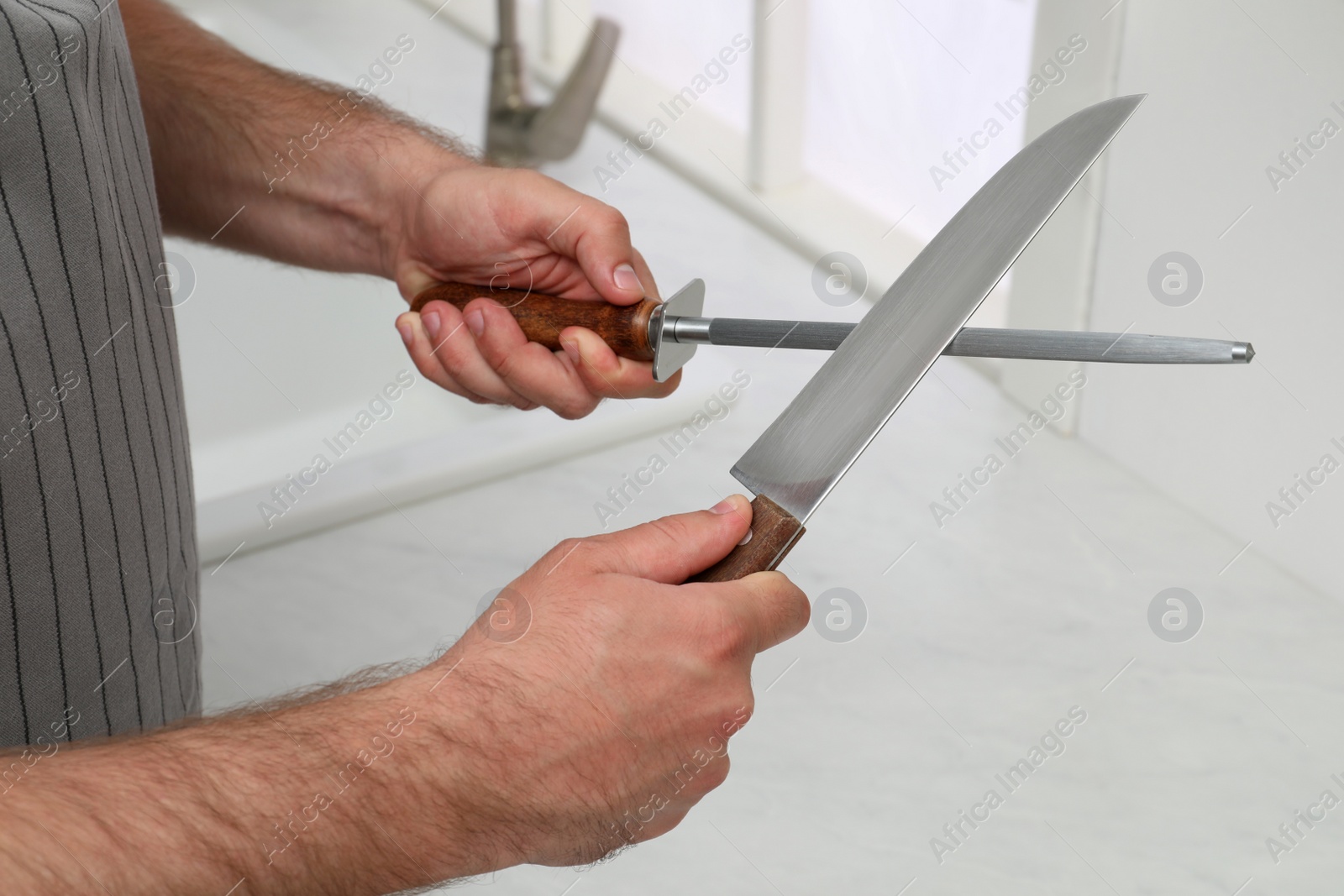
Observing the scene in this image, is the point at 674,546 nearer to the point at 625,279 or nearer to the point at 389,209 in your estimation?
the point at 625,279

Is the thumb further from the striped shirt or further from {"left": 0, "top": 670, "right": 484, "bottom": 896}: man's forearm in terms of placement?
the striped shirt

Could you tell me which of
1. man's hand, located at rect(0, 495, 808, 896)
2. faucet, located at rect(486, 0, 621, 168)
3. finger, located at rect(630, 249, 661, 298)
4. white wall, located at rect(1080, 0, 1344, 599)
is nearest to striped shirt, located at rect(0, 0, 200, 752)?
man's hand, located at rect(0, 495, 808, 896)

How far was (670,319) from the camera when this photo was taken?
544mm

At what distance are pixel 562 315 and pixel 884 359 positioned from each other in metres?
0.18

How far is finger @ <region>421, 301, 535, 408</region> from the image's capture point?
0.59m

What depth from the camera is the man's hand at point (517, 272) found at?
574mm

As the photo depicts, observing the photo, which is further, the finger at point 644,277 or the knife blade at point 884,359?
the finger at point 644,277

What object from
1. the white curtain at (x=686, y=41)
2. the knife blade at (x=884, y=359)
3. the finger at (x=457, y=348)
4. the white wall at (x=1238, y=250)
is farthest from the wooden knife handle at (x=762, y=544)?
the white curtain at (x=686, y=41)

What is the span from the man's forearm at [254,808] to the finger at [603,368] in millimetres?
211

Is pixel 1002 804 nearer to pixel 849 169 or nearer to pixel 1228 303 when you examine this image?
pixel 1228 303

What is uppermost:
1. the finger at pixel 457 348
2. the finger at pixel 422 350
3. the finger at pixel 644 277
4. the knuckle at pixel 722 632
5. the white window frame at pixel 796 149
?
the white window frame at pixel 796 149

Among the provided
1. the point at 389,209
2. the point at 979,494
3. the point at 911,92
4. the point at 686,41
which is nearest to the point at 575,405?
the point at 389,209

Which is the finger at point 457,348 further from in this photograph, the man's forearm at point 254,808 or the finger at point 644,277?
the man's forearm at point 254,808

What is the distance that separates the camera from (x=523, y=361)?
0.59 meters
